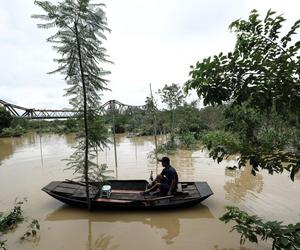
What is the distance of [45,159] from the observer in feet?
57.1

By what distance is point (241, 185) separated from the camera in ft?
33.1

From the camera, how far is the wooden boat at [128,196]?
743 cm

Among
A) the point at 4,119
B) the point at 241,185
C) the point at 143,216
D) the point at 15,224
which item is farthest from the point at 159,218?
the point at 4,119

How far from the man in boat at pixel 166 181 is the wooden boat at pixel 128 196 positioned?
15cm

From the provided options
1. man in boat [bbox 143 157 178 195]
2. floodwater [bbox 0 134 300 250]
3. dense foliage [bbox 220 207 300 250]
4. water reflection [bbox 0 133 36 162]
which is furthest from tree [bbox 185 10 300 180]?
water reflection [bbox 0 133 36 162]

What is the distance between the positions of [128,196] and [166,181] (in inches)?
44.0

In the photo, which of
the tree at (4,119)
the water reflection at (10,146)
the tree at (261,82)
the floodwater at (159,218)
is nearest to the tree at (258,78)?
the tree at (261,82)

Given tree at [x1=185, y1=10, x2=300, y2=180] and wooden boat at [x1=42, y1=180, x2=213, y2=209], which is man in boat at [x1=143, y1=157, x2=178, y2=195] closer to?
wooden boat at [x1=42, y1=180, x2=213, y2=209]

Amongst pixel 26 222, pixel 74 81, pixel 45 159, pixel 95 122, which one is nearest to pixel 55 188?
pixel 26 222

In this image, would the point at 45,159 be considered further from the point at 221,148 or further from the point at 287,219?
the point at 221,148

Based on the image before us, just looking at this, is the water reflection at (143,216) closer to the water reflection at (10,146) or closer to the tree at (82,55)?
the tree at (82,55)

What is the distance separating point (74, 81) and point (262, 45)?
5593mm

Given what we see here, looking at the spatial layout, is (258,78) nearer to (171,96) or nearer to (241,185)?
(241,185)

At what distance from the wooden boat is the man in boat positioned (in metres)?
0.15
